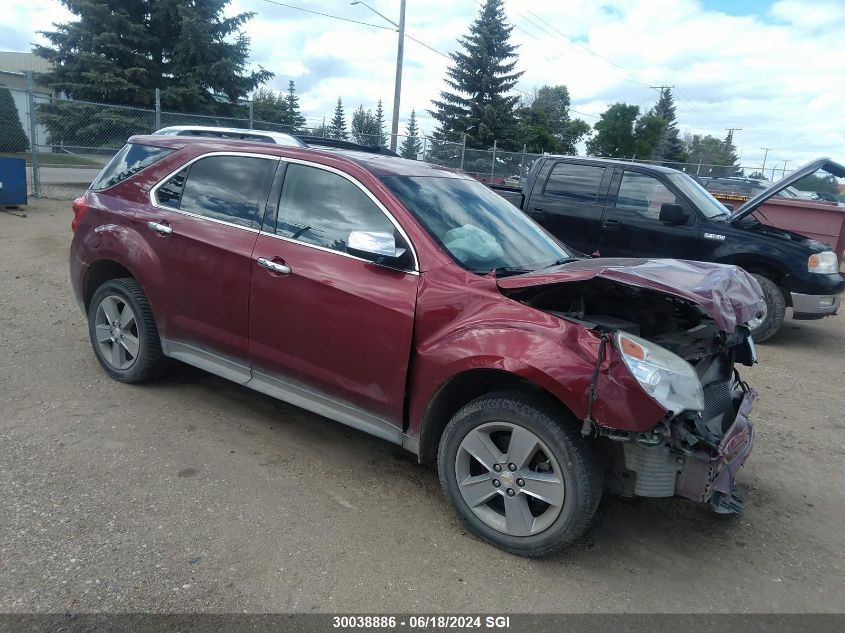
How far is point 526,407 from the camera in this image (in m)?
2.85

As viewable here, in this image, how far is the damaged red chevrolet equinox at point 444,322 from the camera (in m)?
2.75

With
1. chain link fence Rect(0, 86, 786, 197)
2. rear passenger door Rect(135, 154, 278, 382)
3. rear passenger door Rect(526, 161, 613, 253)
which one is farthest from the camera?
chain link fence Rect(0, 86, 786, 197)

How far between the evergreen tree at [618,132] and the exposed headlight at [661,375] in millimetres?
44018

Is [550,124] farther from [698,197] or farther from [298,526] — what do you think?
[298,526]

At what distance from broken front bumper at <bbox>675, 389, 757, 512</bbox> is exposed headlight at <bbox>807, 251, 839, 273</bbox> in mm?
4778

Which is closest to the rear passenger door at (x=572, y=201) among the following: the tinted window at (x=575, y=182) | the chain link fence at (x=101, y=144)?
the tinted window at (x=575, y=182)

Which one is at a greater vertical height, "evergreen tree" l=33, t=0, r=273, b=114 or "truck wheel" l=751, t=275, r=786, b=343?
"evergreen tree" l=33, t=0, r=273, b=114

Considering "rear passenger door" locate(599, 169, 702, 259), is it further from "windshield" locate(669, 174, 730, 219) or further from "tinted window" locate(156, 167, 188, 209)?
"tinted window" locate(156, 167, 188, 209)

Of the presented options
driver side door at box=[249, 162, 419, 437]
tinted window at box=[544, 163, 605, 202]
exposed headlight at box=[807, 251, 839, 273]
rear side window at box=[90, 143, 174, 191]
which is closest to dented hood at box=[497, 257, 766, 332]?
driver side door at box=[249, 162, 419, 437]

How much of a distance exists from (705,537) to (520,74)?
144 ft

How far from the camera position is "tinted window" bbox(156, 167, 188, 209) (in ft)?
13.9

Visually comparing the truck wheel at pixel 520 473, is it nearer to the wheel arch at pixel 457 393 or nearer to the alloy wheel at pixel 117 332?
the wheel arch at pixel 457 393

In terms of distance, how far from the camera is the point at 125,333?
4.52m

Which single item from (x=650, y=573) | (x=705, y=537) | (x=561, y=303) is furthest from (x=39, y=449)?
(x=705, y=537)
